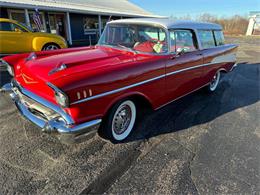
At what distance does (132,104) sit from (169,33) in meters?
1.39

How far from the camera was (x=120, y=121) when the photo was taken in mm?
2930

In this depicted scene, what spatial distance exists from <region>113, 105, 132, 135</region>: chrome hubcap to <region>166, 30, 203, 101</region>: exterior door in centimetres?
84

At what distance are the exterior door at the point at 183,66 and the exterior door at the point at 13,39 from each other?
267 inches

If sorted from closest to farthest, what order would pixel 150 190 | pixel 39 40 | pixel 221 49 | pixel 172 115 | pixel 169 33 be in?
pixel 150 190 → pixel 169 33 → pixel 172 115 → pixel 221 49 → pixel 39 40

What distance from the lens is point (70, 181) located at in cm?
220

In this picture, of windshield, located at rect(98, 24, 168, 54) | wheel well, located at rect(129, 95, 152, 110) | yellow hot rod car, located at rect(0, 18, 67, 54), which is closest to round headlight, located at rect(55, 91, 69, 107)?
wheel well, located at rect(129, 95, 152, 110)

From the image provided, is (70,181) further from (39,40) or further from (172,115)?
(39,40)

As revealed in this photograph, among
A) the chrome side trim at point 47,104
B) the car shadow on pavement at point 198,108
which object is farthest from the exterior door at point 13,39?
the car shadow on pavement at point 198,108

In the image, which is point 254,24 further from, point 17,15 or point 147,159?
point 147,159

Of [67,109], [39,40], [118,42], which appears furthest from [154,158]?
[39,40]

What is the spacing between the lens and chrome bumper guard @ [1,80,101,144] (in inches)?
85.7

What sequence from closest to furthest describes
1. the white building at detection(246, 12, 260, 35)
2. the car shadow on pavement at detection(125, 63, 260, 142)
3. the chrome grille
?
the chrome grille → the car shadow on pavement at detection(125, 63, 260, 142) → the white building at detection(246, 12, 260, 35)

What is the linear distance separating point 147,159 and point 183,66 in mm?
1837

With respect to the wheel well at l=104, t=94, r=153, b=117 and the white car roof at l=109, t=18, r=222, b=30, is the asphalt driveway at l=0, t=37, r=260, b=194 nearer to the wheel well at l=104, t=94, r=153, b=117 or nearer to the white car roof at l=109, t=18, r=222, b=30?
the wheel well at l=104, t=94, r=153, b=117
